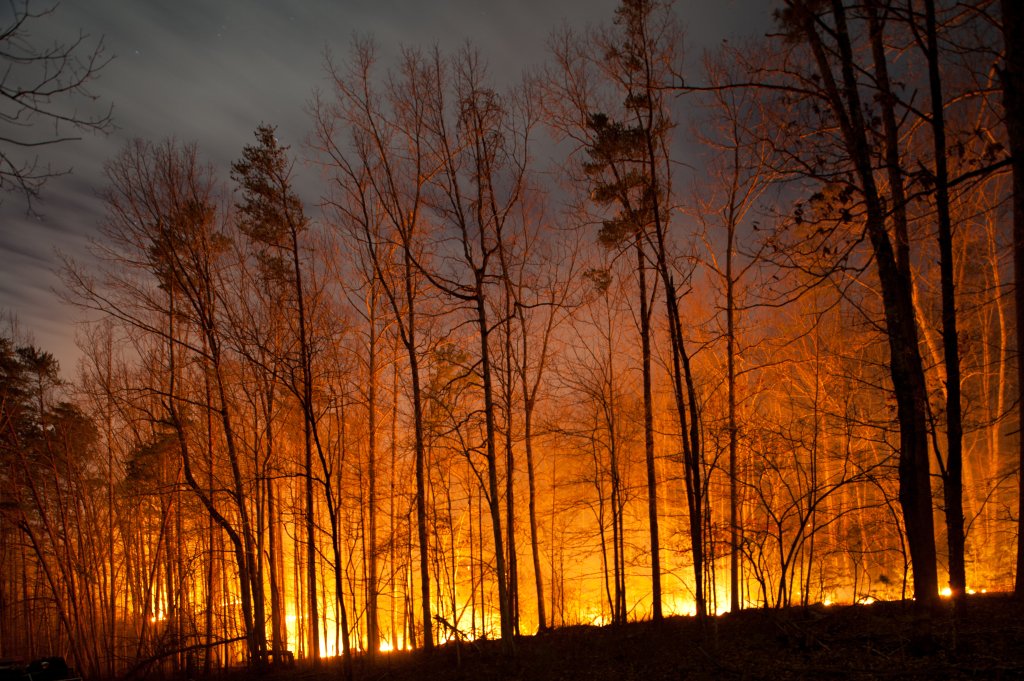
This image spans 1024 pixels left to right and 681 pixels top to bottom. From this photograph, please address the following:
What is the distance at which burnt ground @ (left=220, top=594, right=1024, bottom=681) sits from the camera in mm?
5551

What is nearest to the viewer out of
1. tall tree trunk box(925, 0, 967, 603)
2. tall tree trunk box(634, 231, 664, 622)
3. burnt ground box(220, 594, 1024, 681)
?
tall tree trunk box(925, 0, 967, 603)

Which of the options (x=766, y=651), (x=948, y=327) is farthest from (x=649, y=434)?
(x=948, y=327)

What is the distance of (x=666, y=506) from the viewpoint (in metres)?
24.7

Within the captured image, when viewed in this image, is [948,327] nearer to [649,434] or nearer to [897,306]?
[897,306]

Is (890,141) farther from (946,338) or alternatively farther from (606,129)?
(606,129)

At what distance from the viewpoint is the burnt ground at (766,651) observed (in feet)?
18.2

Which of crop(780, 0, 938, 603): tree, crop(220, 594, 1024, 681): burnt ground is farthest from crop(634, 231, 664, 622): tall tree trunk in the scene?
crop(780, 0, 938, 603): tree

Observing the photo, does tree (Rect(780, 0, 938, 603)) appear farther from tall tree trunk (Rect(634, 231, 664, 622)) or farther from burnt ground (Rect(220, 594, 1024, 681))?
tall tree trunk (Rect(634, 231, 664, 622))

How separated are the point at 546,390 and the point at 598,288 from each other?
3.33 meters

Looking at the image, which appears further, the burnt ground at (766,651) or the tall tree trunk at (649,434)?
the tall tree trunk at (649,434)

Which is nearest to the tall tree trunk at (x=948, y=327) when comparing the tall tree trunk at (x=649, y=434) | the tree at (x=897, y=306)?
the tree at (x=897, y=306)

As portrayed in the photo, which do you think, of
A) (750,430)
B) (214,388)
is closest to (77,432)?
(214,388)

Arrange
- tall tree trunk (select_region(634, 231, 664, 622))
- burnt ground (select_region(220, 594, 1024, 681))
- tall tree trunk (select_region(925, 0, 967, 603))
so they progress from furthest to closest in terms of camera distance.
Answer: tall tree trunk (select_region(634, 231, 664, 622)) < burnt ground (select_region(220, 594, 1024, 681)) < tall tree trunk (select_region(925, 0, 967, 603))

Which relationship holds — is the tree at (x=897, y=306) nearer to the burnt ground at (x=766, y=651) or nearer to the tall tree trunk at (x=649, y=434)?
the burnt ground at (x=766, y=651)
